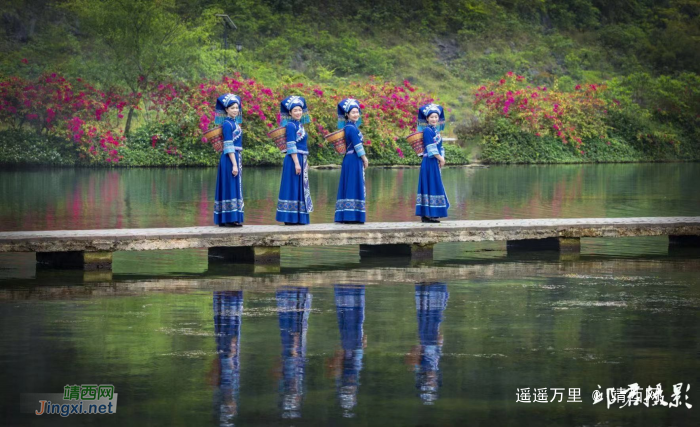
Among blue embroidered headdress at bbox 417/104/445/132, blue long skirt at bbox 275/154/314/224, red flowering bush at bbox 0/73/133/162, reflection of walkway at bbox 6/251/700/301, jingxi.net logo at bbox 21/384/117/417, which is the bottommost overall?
jingxi.net logo at bbox 21/384/117/417

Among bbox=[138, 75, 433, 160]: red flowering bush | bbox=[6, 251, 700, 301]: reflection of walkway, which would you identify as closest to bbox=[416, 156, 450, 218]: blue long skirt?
bbox=[6, 251, 700, 301]: reflection of walkway

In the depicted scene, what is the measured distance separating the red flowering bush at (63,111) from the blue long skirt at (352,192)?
24.2 meters

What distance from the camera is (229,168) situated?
1489 cm

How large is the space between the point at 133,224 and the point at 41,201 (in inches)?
211

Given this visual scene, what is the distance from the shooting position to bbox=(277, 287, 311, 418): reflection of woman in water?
7305mm

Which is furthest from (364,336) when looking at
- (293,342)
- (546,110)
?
(546,110)

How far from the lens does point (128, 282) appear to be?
12.6 metres

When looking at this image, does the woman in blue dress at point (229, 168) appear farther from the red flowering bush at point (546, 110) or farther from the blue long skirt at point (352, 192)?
the red flowering bush at point (546, 110)

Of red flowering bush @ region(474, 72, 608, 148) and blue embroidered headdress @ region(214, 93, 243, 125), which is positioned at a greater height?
red flowering bush @ region(474, 72, 608, 148)

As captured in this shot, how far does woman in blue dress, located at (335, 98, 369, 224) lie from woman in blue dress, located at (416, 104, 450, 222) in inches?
31.4

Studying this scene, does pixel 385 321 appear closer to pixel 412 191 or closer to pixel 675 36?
pixel 412 191

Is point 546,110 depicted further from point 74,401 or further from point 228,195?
point 74,401

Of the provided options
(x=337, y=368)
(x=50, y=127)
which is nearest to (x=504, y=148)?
(x=50, y=127)

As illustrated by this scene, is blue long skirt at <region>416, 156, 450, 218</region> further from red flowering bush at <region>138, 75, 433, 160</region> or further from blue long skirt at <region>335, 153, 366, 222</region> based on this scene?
red flowering bush at <region>138, 75, 433, 160</region>
